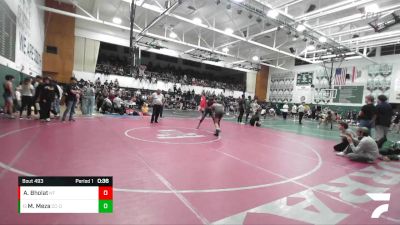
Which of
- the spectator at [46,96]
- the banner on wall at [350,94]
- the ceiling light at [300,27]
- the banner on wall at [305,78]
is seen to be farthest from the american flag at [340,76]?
the spectator at [46,96]

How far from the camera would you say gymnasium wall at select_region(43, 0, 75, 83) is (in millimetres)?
18344

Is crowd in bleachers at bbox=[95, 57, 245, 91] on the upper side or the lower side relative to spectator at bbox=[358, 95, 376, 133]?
upper

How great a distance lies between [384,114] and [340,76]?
2267 centimetres

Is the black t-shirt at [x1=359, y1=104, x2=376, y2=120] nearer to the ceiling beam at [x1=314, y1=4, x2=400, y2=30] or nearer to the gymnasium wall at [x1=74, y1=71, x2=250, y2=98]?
the ceiling beam at [x1=314, y1=4, x2=400, y2=30]

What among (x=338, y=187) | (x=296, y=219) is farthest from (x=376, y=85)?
(x=296, y=219)

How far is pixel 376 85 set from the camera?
23.2m

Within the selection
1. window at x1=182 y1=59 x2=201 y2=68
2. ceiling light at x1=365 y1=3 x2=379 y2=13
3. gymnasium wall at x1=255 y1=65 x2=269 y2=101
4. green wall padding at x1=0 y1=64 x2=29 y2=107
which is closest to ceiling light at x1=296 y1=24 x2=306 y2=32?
ceiling light at x1=365 y1=3 x2=379 y2=13

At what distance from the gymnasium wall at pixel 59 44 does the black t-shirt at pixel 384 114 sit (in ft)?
68.2

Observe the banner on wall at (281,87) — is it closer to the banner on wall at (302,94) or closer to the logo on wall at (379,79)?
the banner on wall at (302,94)

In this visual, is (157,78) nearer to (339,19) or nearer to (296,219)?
(339,19)

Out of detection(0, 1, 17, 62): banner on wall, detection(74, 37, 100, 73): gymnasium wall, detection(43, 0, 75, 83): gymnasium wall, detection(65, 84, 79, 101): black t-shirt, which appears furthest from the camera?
detection(74, 37, 100, 73): gymnasium wall

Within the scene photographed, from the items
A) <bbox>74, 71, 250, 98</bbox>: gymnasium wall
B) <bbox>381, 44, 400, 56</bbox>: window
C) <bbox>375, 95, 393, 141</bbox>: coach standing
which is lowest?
<bbox>375, 95, 393, 141</bbox>: coach standing

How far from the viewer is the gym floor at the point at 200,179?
254cm

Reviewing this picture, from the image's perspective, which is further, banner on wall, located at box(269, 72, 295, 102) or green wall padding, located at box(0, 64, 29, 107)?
banner on wall, located at box(269, 72, 295, 102)
